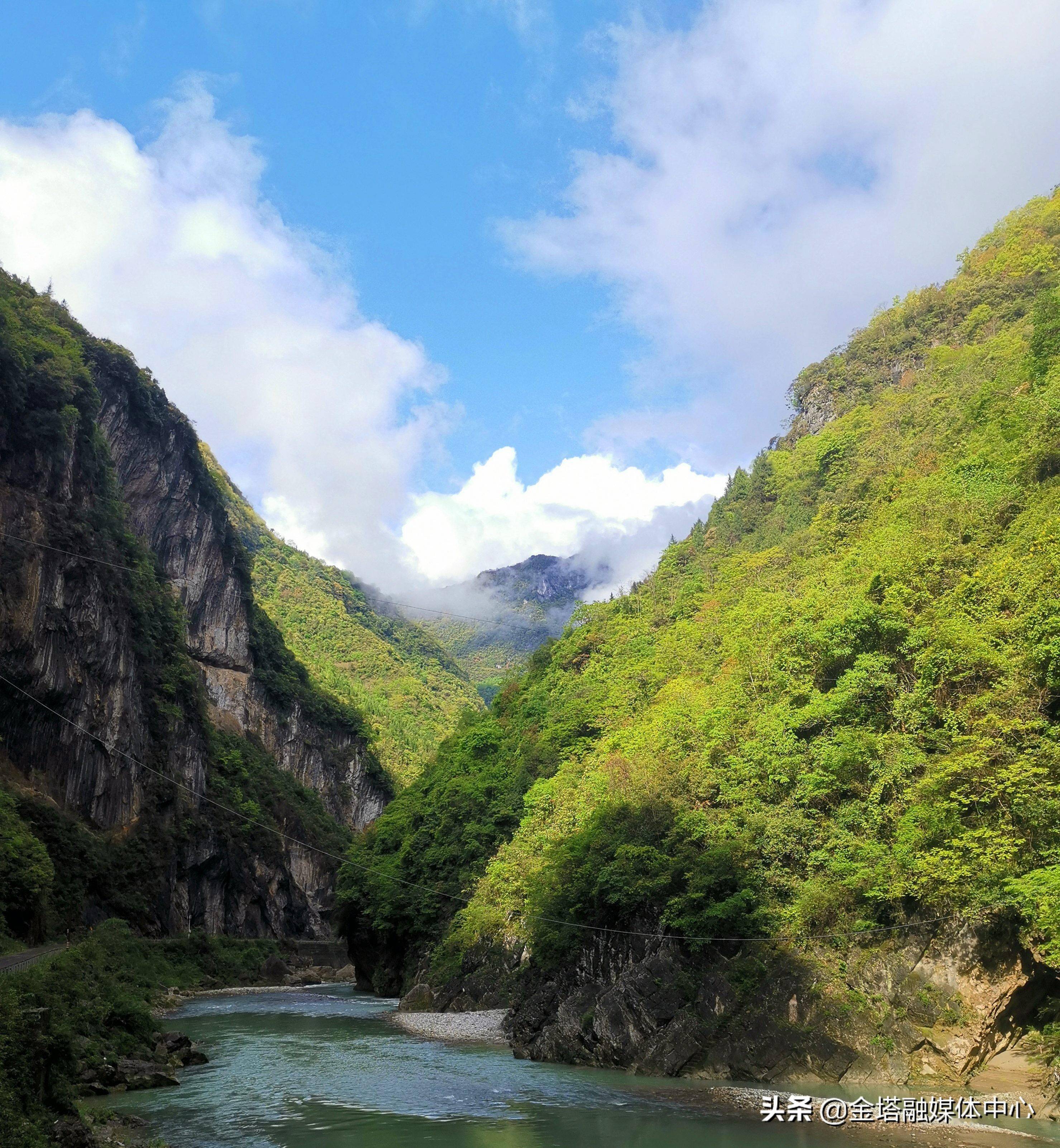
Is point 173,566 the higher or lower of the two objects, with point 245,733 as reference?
higher

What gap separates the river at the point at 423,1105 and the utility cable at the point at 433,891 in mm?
4018

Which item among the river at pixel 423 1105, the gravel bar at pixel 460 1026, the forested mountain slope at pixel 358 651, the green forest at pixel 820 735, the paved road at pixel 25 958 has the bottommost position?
the gravel bar at pixel 460 1026

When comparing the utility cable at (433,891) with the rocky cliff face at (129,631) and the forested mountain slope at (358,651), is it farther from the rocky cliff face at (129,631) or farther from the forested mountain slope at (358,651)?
the forested mountain slope at (358,651)

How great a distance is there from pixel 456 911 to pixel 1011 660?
3086 centimetres

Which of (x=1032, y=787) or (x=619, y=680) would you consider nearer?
(x=1032, y=787)

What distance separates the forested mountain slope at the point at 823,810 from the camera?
20.3 meters

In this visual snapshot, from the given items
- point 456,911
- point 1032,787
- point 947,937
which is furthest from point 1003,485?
point 456,911

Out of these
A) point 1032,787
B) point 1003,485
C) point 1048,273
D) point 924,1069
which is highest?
point 1048,273

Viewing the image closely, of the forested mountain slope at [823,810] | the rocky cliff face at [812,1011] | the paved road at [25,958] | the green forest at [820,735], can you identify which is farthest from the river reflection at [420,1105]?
the paved road at [25,958]

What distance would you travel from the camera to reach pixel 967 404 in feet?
136

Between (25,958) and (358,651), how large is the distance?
118m

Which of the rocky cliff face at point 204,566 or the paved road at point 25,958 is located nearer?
the paved road at point 25,958

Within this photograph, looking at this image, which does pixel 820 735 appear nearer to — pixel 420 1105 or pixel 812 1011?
pixel 812 1011

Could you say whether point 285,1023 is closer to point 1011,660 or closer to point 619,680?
point 619,680
